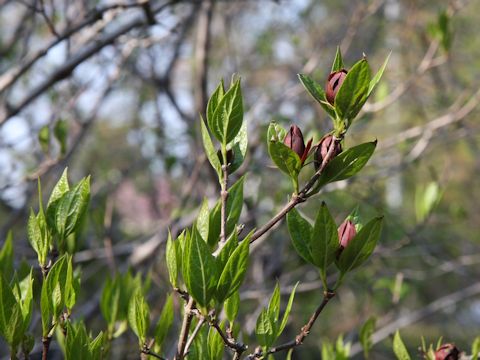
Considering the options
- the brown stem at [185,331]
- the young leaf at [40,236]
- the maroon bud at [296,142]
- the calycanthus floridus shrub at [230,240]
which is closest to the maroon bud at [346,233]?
the calycanthus floridus shrub at [230,240]

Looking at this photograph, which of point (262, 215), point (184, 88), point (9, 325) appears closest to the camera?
point (9, 325)

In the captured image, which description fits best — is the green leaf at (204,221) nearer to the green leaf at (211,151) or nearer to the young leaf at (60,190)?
the green leaf at (211,151)

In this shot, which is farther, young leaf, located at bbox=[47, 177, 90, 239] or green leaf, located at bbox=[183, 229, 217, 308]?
young leaf, located at bbox=[47, 177, 90, 239]

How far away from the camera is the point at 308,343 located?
5.02 meters

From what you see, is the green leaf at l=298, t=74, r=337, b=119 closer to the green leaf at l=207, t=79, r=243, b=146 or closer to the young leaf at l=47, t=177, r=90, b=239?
the green leaf at l=207, t=79, r=243, b=146

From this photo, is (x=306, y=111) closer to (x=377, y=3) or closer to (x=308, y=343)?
(x=377, y=3)

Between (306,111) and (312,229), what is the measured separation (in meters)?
3.77

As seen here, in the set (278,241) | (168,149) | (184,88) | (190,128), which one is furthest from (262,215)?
(184,88)

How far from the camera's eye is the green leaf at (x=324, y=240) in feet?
2.70

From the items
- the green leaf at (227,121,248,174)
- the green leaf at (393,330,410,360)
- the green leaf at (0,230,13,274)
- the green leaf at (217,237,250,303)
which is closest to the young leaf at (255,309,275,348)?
the green leaf at (217,237,250,303)

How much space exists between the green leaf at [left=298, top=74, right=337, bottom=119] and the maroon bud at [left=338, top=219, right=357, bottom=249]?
0.16m

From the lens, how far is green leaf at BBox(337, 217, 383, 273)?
2.71ft

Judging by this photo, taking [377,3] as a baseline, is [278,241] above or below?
below

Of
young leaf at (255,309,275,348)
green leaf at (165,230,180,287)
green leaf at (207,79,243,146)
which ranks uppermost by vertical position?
green leaf at (207,79,243,146)
